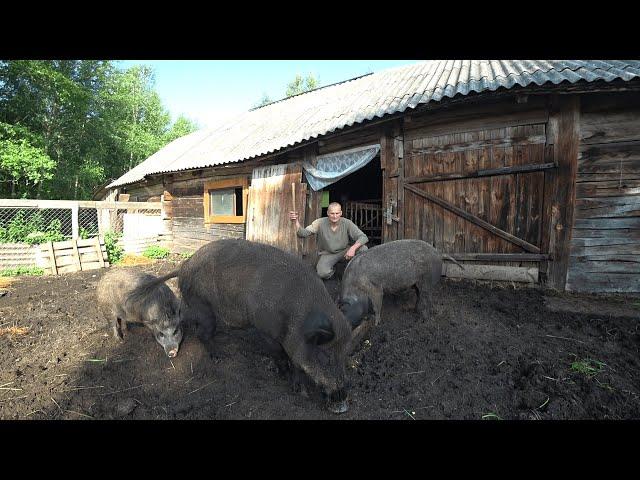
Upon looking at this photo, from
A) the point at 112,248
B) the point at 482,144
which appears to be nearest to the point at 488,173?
the point at 482,144

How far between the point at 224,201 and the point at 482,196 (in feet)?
25.8

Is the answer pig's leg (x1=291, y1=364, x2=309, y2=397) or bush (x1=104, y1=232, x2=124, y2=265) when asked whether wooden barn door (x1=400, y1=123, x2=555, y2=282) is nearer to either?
pig's leg (x1=291, y1=364, x2=309, y2=397)

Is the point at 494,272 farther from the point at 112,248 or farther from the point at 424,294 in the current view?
the point at 112,248

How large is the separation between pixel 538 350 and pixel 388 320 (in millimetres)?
1831

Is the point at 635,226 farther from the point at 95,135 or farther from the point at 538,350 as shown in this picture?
the point at 95,135

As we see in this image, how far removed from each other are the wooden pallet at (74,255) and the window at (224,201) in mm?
3240

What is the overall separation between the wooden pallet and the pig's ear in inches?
342

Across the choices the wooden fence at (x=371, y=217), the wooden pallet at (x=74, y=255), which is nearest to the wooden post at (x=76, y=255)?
the wooden pallet at (x=74, y=255)

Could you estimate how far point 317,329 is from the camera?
274 cm

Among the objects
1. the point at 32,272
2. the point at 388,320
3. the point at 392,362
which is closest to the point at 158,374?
the point at 392,362

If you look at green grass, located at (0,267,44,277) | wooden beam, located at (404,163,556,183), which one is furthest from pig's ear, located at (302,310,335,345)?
green grass, located at (0,267,44,277)

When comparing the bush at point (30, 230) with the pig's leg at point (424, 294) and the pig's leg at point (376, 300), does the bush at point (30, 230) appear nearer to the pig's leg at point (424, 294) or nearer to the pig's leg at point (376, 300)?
the pig's leg at point (376, 300)

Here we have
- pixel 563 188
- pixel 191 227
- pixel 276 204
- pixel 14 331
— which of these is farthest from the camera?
pixel 191 227
